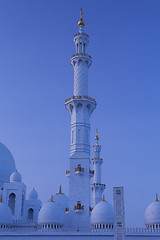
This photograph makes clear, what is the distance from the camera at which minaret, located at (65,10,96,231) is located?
107 ft

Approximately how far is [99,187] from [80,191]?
13.1 metres

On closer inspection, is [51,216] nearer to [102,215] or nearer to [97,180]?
[102,215]

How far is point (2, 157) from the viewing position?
4394 cm

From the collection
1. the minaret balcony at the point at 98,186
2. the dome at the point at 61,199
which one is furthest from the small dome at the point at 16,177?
the minaret balcony at the point at 98,186

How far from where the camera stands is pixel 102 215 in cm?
3030

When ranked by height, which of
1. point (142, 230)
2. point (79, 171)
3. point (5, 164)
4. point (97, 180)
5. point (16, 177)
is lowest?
point (142, 230)

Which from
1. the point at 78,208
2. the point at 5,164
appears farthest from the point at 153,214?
the point at 5,164

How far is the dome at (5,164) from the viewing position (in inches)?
1689

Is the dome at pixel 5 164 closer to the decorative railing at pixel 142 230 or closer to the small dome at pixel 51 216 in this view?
the small dome at pixel 51 216

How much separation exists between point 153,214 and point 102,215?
5.19 meters

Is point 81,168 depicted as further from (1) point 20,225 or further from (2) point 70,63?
(2) point 70,63

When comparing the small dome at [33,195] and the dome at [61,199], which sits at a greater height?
the small dome at [33,195]

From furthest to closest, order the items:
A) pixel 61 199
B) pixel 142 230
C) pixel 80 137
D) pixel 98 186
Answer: pixel 98 186 → pixel 61 199 → pixel 80 137 → pixel 142 230

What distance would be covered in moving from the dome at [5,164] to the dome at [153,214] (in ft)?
71.4
